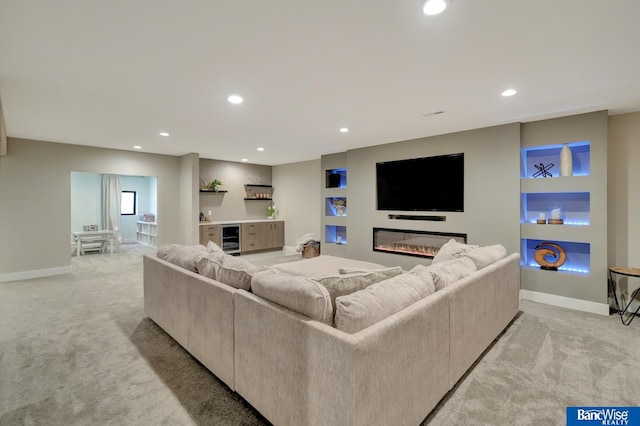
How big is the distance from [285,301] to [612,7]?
255 cm

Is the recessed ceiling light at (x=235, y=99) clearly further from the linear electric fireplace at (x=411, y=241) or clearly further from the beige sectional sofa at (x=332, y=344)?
the linear electric fireplace at (x=411, y=241)

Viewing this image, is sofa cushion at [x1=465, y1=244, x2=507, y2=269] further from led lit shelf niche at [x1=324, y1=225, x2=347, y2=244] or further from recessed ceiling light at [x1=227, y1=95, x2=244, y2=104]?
led lit shelf niche at [x1=324, y1=225, x2=347, y2=244]

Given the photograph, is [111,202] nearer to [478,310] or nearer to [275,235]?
[275,235]

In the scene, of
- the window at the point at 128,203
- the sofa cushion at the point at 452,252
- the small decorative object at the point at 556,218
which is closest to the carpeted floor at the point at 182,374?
the sofa cushion at the point at 452,252

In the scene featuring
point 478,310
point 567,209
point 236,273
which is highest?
point 567,209

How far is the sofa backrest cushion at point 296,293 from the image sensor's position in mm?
1514

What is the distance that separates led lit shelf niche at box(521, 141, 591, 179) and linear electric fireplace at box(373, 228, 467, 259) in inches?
51.8

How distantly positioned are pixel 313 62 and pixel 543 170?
12.2 ft

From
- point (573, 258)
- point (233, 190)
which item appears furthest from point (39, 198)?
point (573, 258)

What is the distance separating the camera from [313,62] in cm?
239

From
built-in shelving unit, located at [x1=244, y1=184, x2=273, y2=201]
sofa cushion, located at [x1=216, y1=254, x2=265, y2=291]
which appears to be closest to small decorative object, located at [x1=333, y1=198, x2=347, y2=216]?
built-in shelving unit, located at [x1=244, y1=184, x2=273, y2=201]

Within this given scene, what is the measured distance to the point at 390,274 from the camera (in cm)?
212

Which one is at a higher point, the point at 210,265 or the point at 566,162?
the point at 566,162

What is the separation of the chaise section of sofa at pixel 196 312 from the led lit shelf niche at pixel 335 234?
13.4ft
